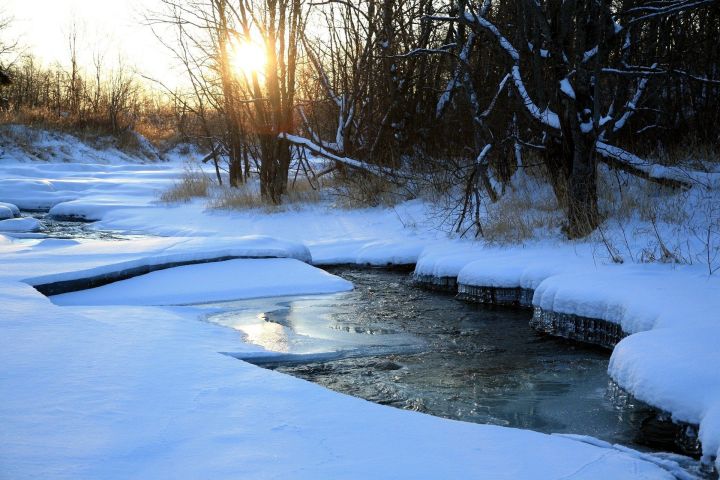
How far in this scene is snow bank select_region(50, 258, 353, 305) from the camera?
6.54 meters

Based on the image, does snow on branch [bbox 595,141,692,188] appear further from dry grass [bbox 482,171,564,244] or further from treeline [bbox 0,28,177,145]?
treeline [bbox 0,28,177,145]

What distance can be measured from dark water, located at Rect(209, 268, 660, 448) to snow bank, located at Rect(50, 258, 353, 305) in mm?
280

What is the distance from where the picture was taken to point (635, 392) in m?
3.85

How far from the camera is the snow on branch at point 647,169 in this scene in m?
8.49

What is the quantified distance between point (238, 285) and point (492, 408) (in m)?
3.72

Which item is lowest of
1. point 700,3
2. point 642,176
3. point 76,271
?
point 76,271

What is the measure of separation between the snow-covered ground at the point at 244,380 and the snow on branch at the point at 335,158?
4.38 metres

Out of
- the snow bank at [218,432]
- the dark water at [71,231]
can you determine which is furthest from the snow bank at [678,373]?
the dark water at [71,231]

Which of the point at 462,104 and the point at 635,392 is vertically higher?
the point at 462,104

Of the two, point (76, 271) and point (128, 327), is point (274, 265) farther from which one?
point (128, 327)

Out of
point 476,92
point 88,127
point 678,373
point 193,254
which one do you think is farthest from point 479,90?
point 88,127

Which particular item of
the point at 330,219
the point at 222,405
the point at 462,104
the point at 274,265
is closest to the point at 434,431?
the point at 222,405

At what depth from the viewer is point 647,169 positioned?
8578mm

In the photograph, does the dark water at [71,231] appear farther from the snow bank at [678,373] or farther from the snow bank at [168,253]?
the snow bank at [678,373]
